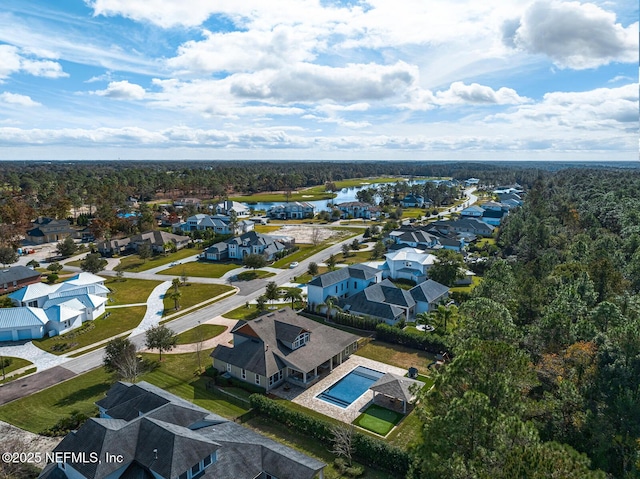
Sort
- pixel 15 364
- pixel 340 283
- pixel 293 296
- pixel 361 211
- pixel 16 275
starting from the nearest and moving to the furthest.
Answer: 1. pixel 15 364
2. pixel 293 296
3. pixel 340 283
4. pixel 16 275
5. pixel 361 211

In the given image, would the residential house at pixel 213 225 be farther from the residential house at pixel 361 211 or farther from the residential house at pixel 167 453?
the residential house at pixel 167 453

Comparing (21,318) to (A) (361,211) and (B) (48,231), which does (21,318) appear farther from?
(A) (361,211)

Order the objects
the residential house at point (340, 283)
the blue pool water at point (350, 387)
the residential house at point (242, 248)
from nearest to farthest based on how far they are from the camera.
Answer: the blue pool water at point (350, 387) → the residential house at point (340, 283) → the residential house at point (242, 248)

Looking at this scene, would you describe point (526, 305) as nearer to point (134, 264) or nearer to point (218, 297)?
point (218, 297)

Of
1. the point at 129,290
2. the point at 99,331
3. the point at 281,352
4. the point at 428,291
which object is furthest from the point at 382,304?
the point at 129,290

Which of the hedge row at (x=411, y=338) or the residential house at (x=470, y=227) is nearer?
the hedge row at (x=411, y=338)

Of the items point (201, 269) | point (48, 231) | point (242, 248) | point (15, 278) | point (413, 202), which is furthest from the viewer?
point (413, 202)

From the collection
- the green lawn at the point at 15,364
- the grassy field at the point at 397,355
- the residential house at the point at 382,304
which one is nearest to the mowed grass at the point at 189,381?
the green lawn at the point at 15,364
